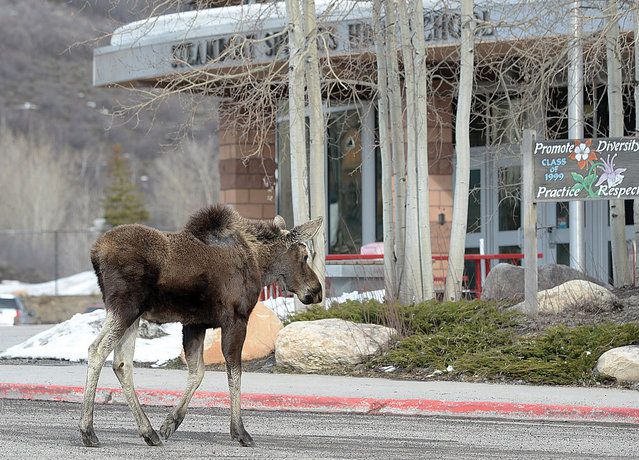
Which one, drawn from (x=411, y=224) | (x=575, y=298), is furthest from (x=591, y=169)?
(x=411, y=224)

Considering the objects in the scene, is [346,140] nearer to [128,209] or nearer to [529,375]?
[529,375]

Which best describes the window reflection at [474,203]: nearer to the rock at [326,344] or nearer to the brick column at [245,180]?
the brick column at [245,180]

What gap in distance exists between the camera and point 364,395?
12.5 metres

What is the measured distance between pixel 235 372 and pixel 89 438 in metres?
1.16

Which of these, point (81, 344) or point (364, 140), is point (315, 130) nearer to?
point (81, 344)

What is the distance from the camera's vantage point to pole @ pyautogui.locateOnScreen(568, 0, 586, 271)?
1797 centimetres

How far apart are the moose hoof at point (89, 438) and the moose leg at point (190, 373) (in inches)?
20.9

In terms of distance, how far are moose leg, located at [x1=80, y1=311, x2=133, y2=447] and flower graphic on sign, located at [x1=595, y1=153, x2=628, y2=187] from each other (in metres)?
7.84

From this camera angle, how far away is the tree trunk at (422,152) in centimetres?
1678

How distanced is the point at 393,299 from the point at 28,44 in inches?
4470

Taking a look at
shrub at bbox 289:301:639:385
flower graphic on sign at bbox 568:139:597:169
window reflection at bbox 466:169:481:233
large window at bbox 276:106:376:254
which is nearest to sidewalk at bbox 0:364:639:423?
shrub at bbox 289:301:639:385

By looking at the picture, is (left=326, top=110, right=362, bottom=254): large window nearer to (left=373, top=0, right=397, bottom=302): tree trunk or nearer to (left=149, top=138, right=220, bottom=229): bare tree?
(left=373, top=0, right=397, bottom=302): tree trunk

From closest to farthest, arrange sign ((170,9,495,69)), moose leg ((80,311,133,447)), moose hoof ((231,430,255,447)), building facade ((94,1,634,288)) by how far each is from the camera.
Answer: moose leg ((80,311,133,447)) < moose hoof ((231,430,255,447)) < sign ((170,9,495,69)) < building facade ((94,1,634,288))

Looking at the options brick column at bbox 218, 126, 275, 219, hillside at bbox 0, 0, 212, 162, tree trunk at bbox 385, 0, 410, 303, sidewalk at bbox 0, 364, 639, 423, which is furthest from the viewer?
hillside at bbox 0, 0, 212, 162
